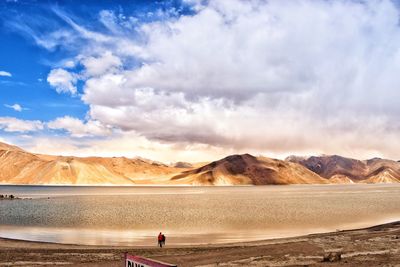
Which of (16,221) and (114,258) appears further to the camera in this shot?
(16,221)

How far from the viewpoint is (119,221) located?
58969 millimetres

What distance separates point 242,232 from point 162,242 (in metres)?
13.8

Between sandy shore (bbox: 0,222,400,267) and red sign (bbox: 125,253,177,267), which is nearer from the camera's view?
red sign (bbox: 125,253,177,267)

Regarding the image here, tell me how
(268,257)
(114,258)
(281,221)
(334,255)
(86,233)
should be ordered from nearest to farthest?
(334,255) < (268,257) < (114,258) < (86,233) < (281,221)

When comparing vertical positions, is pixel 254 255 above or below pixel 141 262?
below

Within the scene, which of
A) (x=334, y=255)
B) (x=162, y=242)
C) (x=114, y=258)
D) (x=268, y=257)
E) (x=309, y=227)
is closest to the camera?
(x=334, y=255)

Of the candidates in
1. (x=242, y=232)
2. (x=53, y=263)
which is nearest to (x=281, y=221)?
(x=242, y=232)

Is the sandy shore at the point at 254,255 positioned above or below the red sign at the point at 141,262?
below

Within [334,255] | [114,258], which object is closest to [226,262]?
[334,255]

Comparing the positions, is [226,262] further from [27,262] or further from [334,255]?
[27,262]

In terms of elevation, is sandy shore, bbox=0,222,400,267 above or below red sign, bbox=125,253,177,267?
below

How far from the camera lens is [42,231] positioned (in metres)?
47.4

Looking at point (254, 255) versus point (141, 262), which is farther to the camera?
point (254, 255)

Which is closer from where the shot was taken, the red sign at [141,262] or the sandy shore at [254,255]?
the red sign at [141,262]
